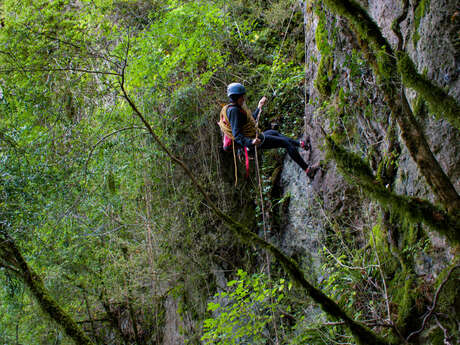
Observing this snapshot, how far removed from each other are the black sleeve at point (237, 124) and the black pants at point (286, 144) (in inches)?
10.8

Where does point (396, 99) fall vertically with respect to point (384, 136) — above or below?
below

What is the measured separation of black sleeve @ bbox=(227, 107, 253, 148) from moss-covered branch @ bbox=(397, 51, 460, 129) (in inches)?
103

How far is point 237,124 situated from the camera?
16.6 feet

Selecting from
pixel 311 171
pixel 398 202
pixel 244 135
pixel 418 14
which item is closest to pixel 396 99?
pixel 398 202

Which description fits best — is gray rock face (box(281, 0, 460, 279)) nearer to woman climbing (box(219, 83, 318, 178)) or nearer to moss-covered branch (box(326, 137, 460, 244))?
woman climbing (box(219, 83, 318, 178))

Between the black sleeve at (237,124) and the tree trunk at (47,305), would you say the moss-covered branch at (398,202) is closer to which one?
the black sleeve at (237,124)

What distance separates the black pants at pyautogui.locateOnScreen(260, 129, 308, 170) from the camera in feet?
16.6

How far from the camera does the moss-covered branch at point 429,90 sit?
2445 millimetres

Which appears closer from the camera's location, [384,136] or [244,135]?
[384,136]

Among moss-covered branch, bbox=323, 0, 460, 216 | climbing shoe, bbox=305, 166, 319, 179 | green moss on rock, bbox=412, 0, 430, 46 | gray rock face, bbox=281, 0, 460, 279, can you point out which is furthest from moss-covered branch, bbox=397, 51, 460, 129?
climbing shoe, bbox=305, 166, 319, 179

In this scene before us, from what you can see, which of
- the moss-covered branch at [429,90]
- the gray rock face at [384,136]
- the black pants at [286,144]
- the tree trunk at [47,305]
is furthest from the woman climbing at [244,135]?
the tree trunk at [47,305]

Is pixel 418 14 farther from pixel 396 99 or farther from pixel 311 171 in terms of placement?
pixel 311 171

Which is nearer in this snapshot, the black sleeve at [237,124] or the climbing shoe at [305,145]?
the black sleeve at [237,124]

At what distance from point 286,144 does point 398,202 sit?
9.01 feet
